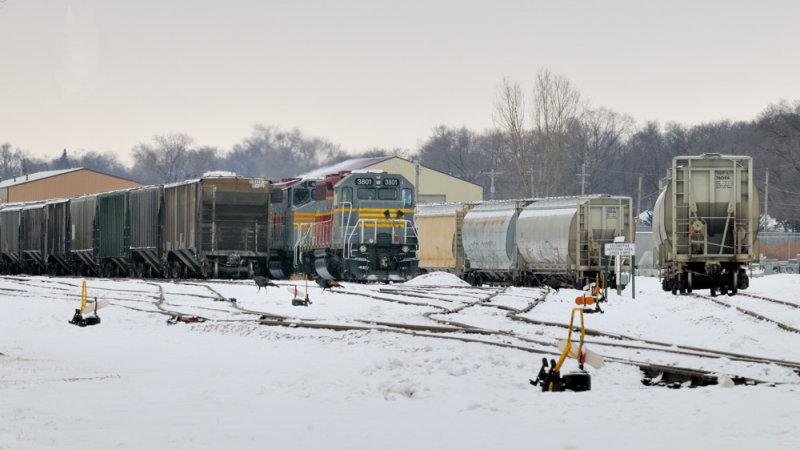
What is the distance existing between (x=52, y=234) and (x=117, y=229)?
340 inches

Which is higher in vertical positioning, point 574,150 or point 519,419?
point 574,150

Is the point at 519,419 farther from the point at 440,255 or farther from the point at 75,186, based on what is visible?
the point at 75,186

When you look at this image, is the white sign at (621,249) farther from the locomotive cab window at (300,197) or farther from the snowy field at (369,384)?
the locomotive cab window at (300,197)

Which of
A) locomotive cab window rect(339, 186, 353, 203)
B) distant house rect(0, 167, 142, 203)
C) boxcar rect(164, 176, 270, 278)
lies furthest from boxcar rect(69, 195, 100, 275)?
distant house rect(0, 167, 142, 203)

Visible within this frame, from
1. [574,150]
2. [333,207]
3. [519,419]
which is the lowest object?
[519,419]

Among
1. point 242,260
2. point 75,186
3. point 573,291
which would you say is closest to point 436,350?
point 573,291

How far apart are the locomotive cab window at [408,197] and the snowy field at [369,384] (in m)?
12.8

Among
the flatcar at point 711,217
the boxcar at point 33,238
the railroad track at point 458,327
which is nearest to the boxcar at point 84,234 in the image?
the boxcar at point 33,238

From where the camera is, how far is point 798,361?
45.0 feet

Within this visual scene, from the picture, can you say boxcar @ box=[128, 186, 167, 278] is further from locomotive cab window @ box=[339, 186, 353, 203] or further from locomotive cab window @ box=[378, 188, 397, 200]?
locomotive cab window @ box=[378, 188, 397, 200]

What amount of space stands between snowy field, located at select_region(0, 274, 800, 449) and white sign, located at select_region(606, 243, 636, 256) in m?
5.47

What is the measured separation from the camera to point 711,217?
89.8 ft

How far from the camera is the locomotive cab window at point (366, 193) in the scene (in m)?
34.1

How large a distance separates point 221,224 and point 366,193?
5318mm
